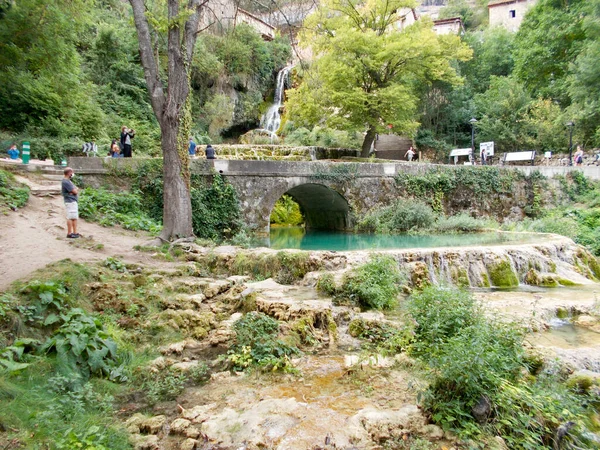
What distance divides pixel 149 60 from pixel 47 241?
453 centimetres

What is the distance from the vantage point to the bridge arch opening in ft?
57.5

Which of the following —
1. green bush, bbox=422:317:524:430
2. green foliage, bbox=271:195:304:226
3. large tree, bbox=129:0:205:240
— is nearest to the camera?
green bush, bbox=422:317:524:430

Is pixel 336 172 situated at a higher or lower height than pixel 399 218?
higher

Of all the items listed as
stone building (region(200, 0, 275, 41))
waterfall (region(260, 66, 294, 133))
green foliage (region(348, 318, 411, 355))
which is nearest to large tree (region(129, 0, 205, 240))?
stone building (region(200, 0, 275, 41))

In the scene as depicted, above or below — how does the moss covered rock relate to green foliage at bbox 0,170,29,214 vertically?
below

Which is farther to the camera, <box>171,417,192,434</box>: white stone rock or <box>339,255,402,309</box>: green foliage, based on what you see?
<box>339,255,402,309</box>: green foliage

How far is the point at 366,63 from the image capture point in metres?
21.6

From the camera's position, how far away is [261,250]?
32.0ft

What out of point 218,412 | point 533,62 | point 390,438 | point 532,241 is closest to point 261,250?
point 218,412

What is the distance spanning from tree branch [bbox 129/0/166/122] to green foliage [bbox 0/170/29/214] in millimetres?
4458

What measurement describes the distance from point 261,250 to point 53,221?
202 inches

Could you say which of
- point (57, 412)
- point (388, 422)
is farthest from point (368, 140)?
point (57, 412)

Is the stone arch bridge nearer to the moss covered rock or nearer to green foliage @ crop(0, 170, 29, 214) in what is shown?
green foliage @ crop(0, 170, 29, 214)

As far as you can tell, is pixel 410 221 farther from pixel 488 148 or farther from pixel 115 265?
pixel 115 265
